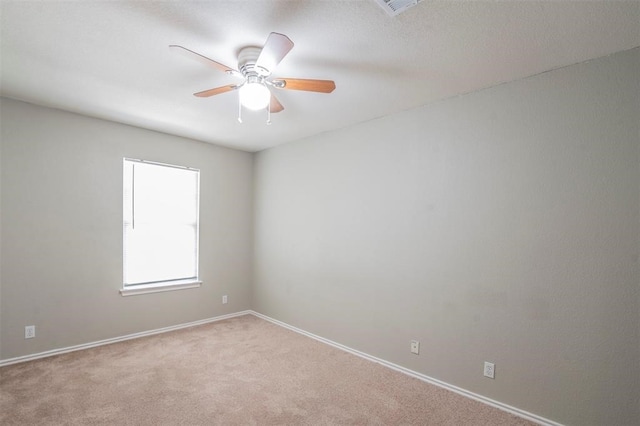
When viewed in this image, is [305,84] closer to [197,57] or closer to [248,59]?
[248,59]

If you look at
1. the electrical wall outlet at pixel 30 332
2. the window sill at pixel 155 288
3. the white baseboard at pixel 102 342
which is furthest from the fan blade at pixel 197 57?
the white baseboard at pixel 102 342

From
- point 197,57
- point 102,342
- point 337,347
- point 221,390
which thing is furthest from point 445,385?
point 102,342

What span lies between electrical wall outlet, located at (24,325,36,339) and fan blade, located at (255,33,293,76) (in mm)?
3463

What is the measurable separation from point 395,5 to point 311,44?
1.97 ft

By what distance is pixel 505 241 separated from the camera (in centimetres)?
250

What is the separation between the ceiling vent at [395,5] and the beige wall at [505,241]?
54.1 inches

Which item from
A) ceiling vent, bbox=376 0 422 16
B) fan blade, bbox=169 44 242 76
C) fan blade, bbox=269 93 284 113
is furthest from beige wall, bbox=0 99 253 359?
ceiling vent, bbox=376 0 422 16

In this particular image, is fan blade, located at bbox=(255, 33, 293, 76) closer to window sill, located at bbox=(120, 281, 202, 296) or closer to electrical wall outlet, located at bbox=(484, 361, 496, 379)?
electrical wall outlet, located at bbox=(484, 361, 496, 379)

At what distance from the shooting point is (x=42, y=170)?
3232 millimetres

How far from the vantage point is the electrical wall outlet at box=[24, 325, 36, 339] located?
3129 mm

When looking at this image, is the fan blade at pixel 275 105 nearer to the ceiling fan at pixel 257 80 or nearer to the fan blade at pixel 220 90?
the ceiling fan at pixel 257 80

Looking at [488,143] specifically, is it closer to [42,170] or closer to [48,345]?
[42,170]

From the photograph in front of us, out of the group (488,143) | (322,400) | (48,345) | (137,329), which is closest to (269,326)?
(137,329)

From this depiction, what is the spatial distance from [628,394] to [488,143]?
192cm
